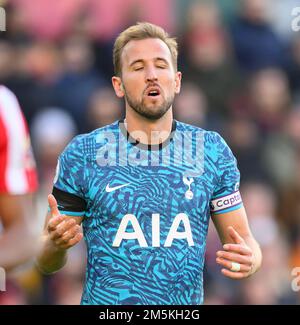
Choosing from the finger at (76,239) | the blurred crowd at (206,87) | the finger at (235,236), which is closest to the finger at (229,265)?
the finger at (235,236)

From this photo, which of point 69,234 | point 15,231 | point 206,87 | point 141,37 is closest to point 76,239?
point 69,234

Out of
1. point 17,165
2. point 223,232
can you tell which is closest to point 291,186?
point 223,232

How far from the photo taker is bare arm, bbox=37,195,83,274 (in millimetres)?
4824

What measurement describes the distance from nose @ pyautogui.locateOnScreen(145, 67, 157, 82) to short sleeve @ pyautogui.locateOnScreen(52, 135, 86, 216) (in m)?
0.53

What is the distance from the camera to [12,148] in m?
4.44

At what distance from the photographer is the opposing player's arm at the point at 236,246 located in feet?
16.1

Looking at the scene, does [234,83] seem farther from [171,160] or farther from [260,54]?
[171,160]

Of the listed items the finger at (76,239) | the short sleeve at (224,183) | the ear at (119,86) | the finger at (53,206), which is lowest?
the finger at (76,239)

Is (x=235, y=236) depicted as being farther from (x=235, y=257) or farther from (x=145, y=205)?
(x=145, y=205)

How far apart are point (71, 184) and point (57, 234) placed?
47 cm

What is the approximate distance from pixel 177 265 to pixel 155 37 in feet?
4.11

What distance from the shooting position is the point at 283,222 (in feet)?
31.2

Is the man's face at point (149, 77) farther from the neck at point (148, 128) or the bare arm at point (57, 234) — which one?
the bare arm at point (57, 234)

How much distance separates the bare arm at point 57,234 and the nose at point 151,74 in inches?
32.7
